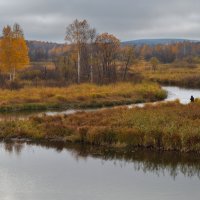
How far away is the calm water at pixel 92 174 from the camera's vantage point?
13016 mm

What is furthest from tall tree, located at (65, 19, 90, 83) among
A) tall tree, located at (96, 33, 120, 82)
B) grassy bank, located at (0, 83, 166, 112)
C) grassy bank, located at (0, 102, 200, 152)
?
grassy bank, located at (0, 102, 200, 152)

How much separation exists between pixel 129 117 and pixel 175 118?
242 centimetres

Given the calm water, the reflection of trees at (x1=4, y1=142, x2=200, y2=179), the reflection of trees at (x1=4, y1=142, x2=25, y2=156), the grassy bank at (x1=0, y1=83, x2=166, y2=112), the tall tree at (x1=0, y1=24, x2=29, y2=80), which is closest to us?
the calm water

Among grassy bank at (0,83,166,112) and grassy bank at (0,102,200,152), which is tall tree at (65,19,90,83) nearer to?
grassy bank at (0,83,166,112)

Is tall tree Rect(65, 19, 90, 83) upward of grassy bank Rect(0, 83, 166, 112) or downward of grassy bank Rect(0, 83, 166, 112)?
upward

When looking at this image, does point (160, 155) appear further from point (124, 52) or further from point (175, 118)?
point (124, 52)

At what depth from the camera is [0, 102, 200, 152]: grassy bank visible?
1830 cm

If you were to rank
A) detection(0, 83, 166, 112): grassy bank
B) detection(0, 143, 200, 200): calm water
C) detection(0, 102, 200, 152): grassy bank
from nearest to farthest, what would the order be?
detection(0, 143, 200, 200): calm water
detection(0, 102, 200, 152): grassy bank
detection(0, 83, 166, 112): grassy bank

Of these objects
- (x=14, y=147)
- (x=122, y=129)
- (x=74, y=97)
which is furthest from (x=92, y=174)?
(x=74, y=97)

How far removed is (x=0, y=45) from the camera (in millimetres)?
53062

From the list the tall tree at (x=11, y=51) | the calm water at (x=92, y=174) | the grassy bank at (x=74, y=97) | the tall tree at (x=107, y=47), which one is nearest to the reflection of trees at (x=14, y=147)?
the calm water at (x=92, y=174)

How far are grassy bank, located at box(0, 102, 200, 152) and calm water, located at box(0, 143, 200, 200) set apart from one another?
88cm

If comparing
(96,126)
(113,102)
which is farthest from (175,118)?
(113,102)

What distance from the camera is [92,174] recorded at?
15320mm
